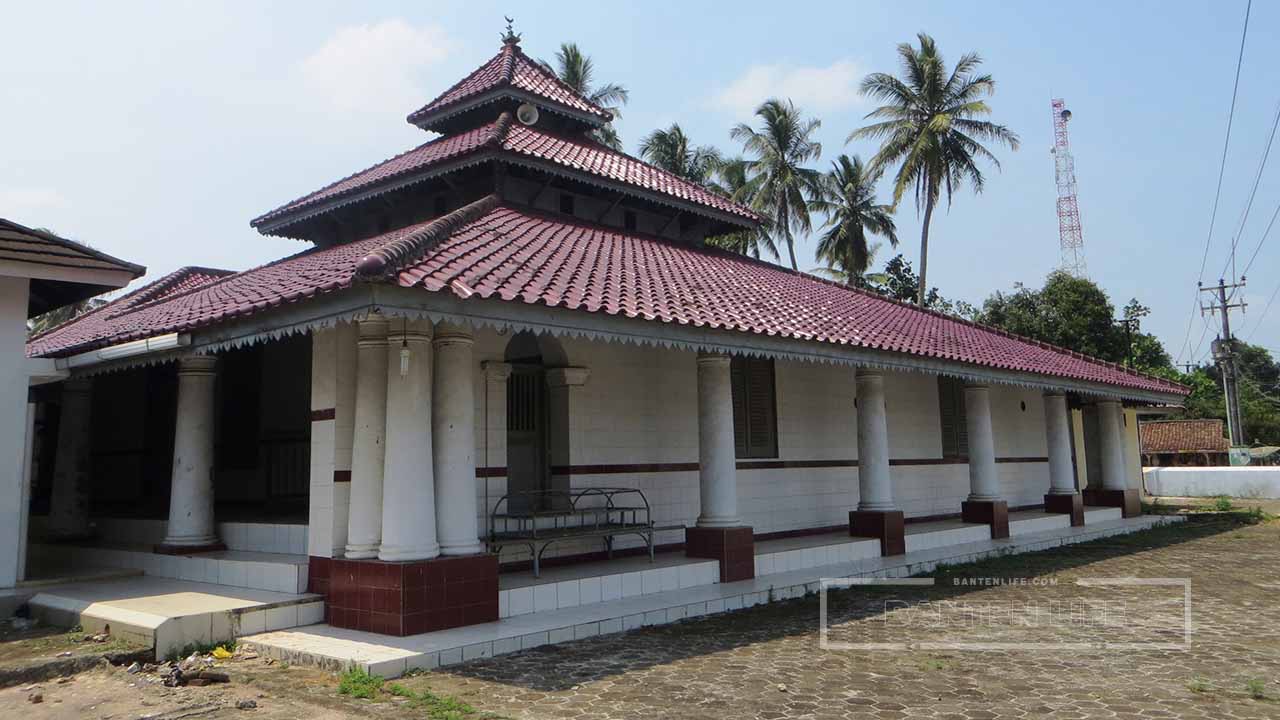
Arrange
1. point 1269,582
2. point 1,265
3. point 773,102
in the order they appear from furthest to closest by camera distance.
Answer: point 773,102 → point 1269,582 → point 1,265

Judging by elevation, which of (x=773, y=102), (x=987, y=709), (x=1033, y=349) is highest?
(x=773, y=102)

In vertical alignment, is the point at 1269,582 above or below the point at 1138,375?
below

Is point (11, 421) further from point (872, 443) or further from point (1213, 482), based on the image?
point (1213, 482)

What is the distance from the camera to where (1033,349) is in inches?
745

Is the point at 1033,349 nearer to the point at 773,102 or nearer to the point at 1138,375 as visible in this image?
the point at 1138,375

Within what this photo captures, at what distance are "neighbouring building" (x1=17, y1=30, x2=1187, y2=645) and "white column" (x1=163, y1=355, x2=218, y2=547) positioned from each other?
3cm

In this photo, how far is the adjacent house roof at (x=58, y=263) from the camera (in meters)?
9.23

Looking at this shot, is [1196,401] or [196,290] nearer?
[196,290]

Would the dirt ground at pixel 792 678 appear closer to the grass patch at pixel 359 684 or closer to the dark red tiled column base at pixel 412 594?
the grass patch at pixel 359 684

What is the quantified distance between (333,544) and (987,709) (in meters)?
5.85

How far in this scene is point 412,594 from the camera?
761 centimetres

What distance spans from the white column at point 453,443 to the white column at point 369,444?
1.60 ft

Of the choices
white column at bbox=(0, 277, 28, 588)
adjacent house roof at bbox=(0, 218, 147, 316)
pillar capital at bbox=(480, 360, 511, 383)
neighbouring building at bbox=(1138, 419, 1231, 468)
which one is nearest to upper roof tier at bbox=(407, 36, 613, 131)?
pillar capital at bbox=(480, 360, 511, 383)

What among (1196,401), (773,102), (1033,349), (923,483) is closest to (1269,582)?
(923,483)
